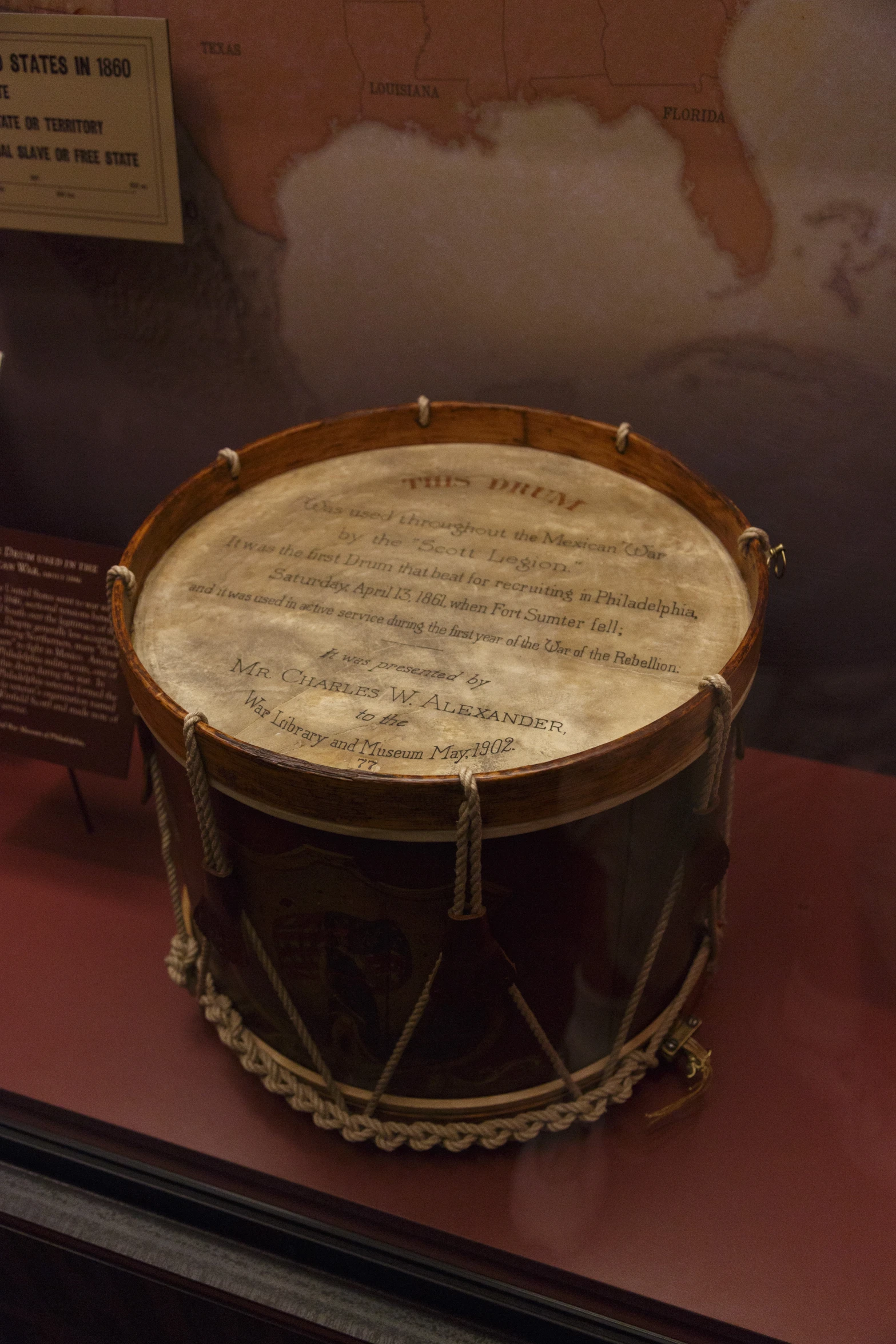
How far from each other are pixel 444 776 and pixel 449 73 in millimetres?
988

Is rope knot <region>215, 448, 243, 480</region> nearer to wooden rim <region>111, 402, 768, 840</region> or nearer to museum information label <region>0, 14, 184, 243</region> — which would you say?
wooden rim <region>111, 402, 768, 840</region>

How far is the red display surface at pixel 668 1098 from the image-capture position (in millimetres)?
1102

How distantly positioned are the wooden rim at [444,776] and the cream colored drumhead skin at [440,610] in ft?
0.09

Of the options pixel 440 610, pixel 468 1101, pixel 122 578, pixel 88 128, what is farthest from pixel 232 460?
pixel 468 1101

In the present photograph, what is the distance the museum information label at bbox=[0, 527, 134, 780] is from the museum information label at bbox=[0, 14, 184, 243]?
49cm

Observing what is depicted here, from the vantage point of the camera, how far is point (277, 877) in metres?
1.03

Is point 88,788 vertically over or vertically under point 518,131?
under

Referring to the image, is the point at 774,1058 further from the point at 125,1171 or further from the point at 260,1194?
the point at 125,1171

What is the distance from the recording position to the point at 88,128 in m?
1.48

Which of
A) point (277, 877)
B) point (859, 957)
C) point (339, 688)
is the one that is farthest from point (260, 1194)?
point (859, 957)

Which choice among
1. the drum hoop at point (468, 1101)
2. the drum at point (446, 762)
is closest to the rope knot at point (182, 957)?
the drum at point (446, 762)

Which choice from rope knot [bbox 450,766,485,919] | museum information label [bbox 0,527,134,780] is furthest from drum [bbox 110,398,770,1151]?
museum information label [bbox 0,527,134,780]

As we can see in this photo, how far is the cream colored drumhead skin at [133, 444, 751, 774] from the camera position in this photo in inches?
39.9

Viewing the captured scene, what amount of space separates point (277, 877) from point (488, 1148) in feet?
1.38
